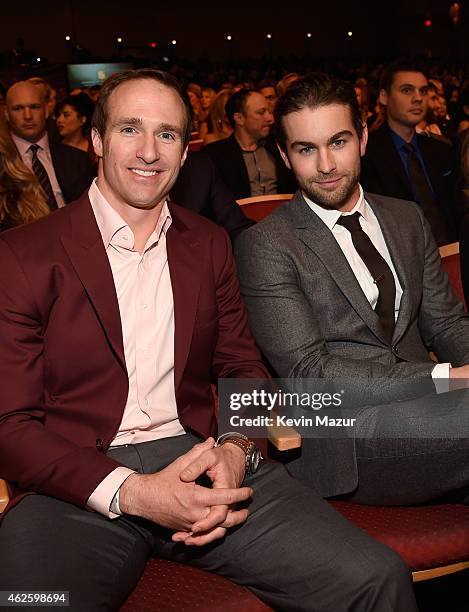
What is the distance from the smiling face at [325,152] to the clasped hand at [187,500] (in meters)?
0.86

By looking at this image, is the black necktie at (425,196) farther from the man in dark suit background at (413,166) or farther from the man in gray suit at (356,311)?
the man in gray suit at (356,311)

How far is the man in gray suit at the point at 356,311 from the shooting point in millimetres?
1709

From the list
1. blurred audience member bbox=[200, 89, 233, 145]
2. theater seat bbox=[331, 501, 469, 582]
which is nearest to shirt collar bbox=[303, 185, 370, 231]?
theater seat bbox=[331, 501, 469, 582]

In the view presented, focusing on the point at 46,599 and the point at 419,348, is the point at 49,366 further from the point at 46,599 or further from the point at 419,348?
the point at 419,348

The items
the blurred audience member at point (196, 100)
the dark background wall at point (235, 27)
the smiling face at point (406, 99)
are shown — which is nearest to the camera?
the smiling face at point (406, 99)

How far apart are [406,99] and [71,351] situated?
3101 mm

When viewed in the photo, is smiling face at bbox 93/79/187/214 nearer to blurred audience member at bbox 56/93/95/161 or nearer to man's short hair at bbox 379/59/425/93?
man's short hair at bbox 379/59/425/93

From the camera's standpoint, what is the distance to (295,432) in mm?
1729

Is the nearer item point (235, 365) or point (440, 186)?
point (235, 365)

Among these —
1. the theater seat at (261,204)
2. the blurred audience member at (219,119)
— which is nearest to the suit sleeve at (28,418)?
the theater seat at (261,204)

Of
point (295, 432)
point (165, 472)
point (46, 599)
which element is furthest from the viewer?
point (295, 432)

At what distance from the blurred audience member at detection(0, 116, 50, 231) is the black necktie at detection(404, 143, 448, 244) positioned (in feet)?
6.77

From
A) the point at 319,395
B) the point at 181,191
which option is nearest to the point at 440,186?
the point at 181,191

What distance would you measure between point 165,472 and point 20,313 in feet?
1.50
